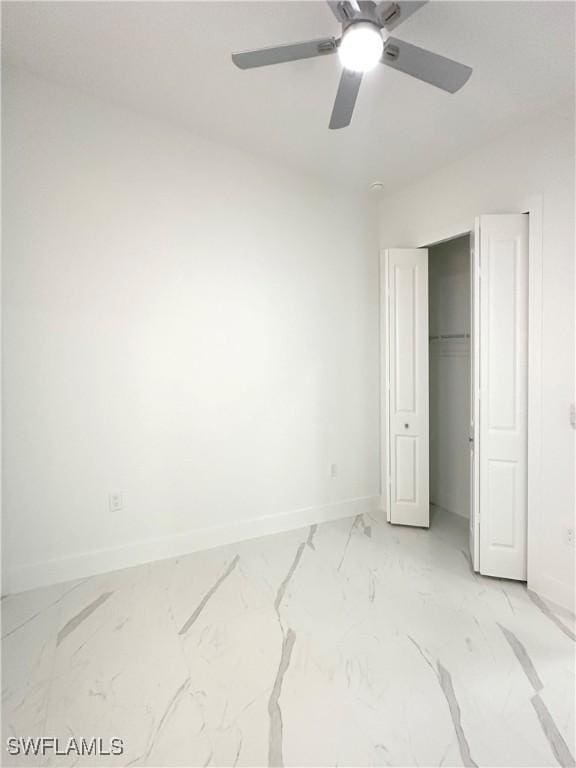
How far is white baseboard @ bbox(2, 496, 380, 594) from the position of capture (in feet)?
7.70

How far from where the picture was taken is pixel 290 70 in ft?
6.81

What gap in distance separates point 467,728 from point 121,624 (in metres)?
1.63

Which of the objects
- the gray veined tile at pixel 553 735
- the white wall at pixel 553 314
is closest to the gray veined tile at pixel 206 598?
the gray veined tile at pixel 553 735

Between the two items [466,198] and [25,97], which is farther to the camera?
[466,198]

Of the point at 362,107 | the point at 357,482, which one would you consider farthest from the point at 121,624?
the point at 362,107

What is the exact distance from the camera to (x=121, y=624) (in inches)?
81.2

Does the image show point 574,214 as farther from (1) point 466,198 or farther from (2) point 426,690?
(2) point 426,690

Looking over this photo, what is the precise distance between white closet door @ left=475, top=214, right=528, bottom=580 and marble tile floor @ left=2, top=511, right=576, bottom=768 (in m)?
0.24

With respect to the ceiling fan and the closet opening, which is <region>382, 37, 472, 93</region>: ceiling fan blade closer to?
the ceiling fan

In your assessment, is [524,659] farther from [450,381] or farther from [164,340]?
[164,340]

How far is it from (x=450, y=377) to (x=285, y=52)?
2868mm

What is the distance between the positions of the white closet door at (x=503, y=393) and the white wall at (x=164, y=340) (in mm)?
1234

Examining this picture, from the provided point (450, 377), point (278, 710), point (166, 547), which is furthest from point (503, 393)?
point (166, 547)

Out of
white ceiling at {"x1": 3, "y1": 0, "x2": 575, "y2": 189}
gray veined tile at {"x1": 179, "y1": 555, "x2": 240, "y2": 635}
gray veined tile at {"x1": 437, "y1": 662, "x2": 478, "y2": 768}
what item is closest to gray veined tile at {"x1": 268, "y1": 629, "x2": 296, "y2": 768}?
gray veined tile at {"x1": 179, "y1": 555, "x2": 240, "y2": 635}
